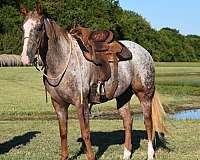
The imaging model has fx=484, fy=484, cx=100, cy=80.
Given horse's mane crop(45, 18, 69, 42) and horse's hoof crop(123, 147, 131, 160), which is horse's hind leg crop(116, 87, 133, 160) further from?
horse's mane crop(45, 18, 69, 42)

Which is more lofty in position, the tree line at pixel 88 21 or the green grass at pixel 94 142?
the tree line at pixel 88 21

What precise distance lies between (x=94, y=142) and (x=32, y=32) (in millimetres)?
5293

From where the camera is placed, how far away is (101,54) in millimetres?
10266

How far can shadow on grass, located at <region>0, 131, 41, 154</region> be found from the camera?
39.9 ft

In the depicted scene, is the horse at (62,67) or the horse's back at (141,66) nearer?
the horse at (62,67)

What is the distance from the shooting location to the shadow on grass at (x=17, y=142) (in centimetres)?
1216

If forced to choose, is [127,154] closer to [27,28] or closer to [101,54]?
[101,54]

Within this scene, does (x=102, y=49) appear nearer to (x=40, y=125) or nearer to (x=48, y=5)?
(x=40, y=125)

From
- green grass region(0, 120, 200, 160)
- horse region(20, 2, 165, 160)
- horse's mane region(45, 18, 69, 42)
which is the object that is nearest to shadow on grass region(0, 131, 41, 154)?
green grass region(0, 120, 200, 160)

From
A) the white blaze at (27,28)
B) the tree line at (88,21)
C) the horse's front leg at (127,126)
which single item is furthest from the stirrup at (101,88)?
the tree line at (88,21)

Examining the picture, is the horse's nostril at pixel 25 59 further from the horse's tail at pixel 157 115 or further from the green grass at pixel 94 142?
the horse's tail at pixel 157 115

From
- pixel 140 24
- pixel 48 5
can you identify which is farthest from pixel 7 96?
pixel 140 24

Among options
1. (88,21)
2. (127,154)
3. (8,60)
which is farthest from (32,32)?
(88,21)

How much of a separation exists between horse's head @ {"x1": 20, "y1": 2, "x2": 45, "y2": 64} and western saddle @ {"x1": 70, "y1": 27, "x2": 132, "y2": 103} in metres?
1.29
